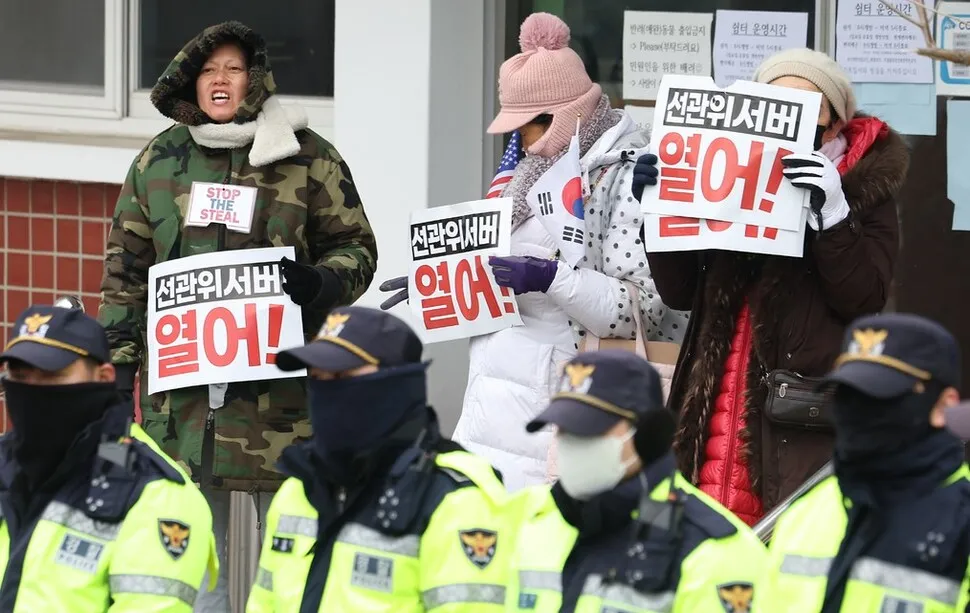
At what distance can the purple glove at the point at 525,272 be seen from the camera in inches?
231

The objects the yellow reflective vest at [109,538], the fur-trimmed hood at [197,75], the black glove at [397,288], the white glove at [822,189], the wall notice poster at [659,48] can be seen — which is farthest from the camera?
the wall notice poster at [659,48]

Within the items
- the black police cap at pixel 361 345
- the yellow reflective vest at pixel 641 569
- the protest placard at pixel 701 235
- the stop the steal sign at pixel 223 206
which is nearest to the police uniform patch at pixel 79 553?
the black police cap at pixel 361 345

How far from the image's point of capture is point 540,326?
20.2 ft

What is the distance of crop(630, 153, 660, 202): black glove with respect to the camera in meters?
5.44

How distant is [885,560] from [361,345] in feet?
3.95

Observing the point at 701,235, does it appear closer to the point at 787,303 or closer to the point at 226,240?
the point at 787,303

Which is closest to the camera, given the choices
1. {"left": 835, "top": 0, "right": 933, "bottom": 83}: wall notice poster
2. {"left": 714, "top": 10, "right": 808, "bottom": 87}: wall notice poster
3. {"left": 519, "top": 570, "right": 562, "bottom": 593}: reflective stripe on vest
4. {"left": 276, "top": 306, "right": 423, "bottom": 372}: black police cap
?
{"left": 519, "top": 570, "right": 562, "bottom": 593}: reflective stripe on vest

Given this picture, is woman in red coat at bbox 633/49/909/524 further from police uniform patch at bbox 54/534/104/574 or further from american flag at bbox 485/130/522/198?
police uniform patch at bbox 54/534/104/574

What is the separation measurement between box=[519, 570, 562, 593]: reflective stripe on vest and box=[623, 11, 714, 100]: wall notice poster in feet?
12.4

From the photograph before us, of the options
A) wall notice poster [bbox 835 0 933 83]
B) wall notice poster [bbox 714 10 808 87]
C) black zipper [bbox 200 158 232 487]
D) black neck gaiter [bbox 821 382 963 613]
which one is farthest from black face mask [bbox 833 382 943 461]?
wall notice poster [bbox 714 10 808 87]

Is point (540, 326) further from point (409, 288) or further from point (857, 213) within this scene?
point (857, 213)

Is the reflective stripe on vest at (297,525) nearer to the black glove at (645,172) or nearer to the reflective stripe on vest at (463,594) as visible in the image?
the reflective stripe on vest at (463,594)

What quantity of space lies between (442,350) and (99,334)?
3.03 m

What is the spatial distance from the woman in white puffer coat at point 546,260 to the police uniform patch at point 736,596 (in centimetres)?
223
